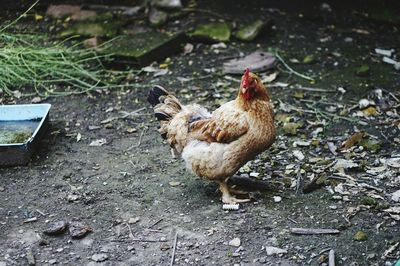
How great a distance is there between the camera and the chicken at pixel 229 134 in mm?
3994

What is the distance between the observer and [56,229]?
3990 mm

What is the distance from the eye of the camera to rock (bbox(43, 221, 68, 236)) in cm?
399

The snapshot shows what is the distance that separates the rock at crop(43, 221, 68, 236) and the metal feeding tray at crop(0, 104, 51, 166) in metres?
0.92

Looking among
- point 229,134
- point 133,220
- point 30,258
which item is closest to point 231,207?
point 229,134

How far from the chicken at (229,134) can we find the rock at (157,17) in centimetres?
304

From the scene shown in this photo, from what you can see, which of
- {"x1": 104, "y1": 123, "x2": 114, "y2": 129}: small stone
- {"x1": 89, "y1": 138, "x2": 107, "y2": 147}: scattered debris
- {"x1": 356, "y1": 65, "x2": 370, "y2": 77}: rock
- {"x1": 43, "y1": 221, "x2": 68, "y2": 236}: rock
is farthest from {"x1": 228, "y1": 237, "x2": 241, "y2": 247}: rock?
{"x1": 356, "y1": 65, "x2": 370, "y2": 77}: rock

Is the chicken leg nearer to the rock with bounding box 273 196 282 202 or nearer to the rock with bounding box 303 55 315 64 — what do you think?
the rock with bounding box 273 196 282 202

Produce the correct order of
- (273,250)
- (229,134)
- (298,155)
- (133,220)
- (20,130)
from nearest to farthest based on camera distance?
(273,250)
(229,134)
(133,220)
(298,155)
(20,130)

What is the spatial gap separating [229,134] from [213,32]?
10.1 ft

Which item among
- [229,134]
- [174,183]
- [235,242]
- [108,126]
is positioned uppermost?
[229,134]

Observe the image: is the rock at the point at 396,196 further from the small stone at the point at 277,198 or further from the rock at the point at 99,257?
the rock at the point at 99,257

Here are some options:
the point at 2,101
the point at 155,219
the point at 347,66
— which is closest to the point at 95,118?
the point at 2,101

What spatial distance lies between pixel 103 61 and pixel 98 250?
2.98m

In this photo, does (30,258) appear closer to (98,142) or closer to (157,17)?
(98,142)
